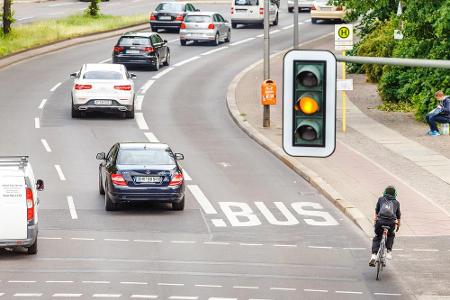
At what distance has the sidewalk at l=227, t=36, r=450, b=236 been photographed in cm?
2842

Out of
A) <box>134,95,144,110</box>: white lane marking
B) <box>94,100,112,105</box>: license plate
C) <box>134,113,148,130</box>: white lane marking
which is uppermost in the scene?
<box>94,100,112,105</box>: license plate

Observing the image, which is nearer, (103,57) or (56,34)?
(103,57)

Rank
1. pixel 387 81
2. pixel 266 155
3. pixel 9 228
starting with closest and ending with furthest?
pixel 9 228
pixel 266 155
pixel 387 81

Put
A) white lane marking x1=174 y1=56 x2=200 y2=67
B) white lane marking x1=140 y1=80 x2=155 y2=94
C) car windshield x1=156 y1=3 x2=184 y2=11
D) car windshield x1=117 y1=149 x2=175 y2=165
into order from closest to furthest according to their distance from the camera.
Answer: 1. car windshield x1=117 y1=149 x2=175 y2=165
2. white lane marking x1=140 y1=80 x2=155 y2=94
3. white lane marking x1=174 y1=56 x2=200 y2=67
4. car windshield x1=156 y1=3 x2=184 y2=11

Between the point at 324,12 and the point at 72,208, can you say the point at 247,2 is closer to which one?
the point at 324,12

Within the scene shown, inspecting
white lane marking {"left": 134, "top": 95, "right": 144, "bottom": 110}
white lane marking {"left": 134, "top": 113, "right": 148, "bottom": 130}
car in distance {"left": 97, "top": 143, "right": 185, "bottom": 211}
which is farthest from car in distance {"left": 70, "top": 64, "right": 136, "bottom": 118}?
car in distance {"left": 97, "top": 143, "right": 185, "bottom": 211}

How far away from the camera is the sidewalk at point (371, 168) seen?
28.4 meters

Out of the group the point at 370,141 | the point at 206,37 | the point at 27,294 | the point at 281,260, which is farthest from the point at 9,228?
the point at 206,37

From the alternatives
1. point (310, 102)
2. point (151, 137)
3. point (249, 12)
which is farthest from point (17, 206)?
point (249, 12)

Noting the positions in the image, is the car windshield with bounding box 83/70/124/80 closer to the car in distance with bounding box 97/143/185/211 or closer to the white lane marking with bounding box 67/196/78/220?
the white lane marking with bounding box 67/196/78/220

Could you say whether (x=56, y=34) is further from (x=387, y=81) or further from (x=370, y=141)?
(x=370, y=141)

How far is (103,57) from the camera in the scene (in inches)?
2429

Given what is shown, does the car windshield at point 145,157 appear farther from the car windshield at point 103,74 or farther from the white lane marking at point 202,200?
the car windshield at point 103,74

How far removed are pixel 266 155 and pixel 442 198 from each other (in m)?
8.65
